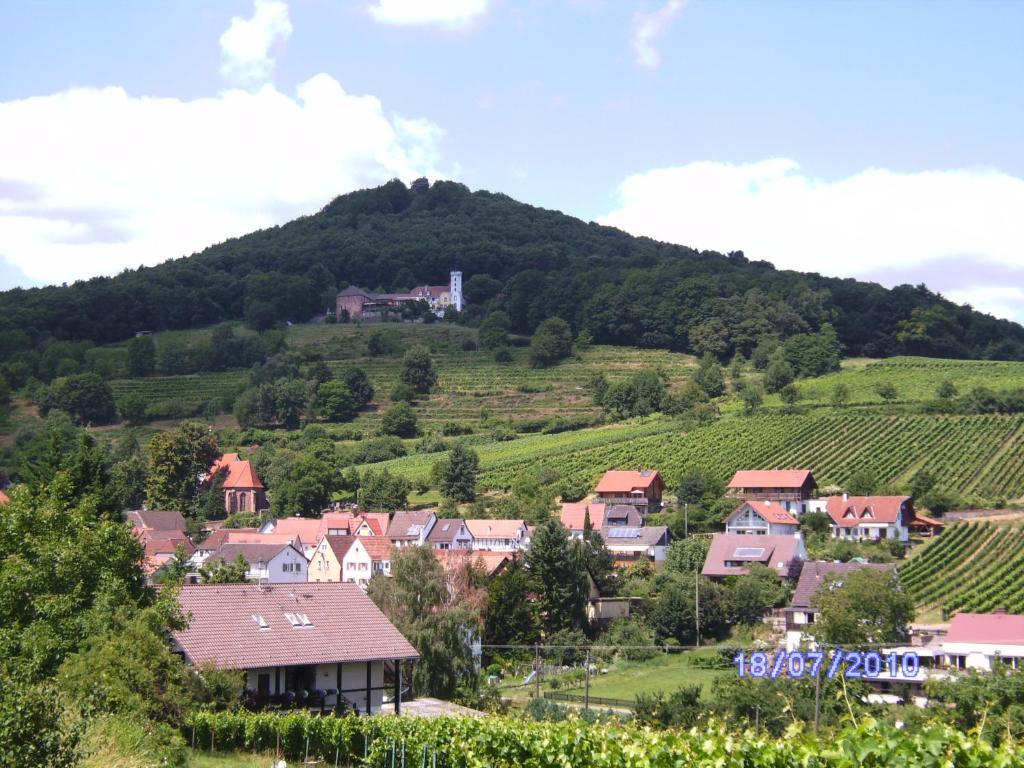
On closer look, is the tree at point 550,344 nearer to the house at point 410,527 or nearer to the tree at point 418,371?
the tree at point 418,371

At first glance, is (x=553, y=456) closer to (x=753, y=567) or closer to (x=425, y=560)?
(x=753, y=567)

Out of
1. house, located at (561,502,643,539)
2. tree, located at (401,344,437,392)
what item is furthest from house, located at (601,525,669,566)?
tree, located at (401,344,437,392)

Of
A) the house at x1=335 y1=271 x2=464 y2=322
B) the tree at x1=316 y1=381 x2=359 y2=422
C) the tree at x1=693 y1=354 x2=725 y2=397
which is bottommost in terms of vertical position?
the tree at x1=316 y1=381 x2=359 y2=422

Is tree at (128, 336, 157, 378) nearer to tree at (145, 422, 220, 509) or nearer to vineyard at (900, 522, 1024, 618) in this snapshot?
tree at (145, 422, 220, 509)

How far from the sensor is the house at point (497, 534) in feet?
209

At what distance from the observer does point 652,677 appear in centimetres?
4309

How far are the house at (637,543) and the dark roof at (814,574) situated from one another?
12075 millimetres

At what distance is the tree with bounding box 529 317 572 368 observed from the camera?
4806 inches

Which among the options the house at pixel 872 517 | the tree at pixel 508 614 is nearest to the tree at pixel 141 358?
the house at pixel 872 517

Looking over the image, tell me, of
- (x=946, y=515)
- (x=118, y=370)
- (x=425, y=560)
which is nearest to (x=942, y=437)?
(x=946, y=515)

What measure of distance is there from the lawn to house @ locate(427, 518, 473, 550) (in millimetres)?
19661

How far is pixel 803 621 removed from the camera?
160ft

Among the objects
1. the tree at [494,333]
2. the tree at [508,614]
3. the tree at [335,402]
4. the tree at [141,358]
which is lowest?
the tree at [508,614]

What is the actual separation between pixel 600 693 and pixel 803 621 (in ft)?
41.8
